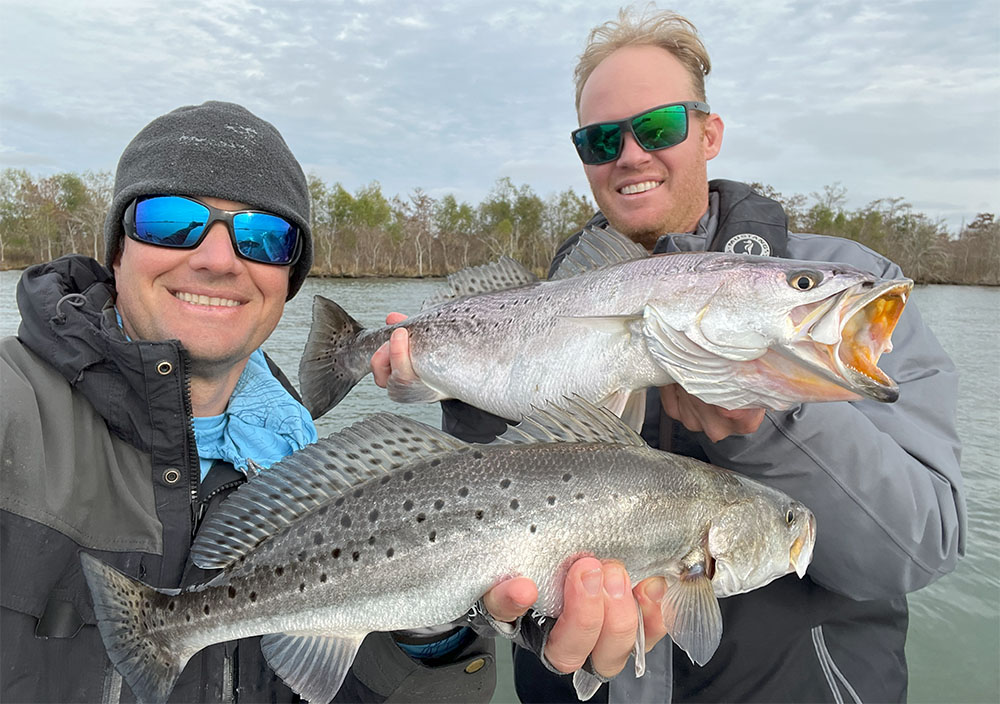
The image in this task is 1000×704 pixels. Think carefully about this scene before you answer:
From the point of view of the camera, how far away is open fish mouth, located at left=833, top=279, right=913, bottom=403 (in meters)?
1.72

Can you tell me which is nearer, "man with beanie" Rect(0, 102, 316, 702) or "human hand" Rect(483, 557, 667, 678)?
"human hand" Rect(483, 557, 667, 678)

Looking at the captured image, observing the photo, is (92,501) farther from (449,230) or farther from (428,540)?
(449,230)

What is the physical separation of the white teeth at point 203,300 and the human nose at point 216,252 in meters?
0.14

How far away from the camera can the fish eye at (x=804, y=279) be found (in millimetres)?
2018

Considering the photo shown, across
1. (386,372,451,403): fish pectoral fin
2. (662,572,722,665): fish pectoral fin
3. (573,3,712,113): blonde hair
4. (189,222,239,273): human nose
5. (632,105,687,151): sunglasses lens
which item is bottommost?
(662,572,722,665): fish pectoral fin

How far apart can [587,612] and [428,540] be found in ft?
1.84

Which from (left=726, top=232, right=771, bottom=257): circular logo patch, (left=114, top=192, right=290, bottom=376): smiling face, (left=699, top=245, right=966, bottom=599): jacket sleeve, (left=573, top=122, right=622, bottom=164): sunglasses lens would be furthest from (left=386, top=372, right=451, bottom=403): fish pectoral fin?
(left=573, top=122, right=622, bottom=164): sunglasses lens

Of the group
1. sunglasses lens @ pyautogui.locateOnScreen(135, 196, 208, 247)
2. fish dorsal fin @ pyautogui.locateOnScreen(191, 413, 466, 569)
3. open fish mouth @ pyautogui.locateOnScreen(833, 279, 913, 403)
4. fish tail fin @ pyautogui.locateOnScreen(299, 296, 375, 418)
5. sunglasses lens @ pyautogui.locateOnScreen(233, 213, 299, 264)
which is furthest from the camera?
fish tail fin @ pyautogui.locateOnScreen(299, 296, 375, 418)

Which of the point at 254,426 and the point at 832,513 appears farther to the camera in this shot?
the point at 254,426

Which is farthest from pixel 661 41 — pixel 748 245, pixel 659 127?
pixel 748 245

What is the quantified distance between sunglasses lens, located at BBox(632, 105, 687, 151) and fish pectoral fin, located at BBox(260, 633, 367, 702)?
2858mm

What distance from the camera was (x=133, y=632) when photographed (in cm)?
201

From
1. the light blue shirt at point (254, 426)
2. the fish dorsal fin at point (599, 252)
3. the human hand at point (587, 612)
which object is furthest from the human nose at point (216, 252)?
the human hand at point (587, 612)

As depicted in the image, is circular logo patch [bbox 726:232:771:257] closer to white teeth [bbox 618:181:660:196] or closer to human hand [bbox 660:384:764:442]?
white teeth [bbox 618:181:660:196]
